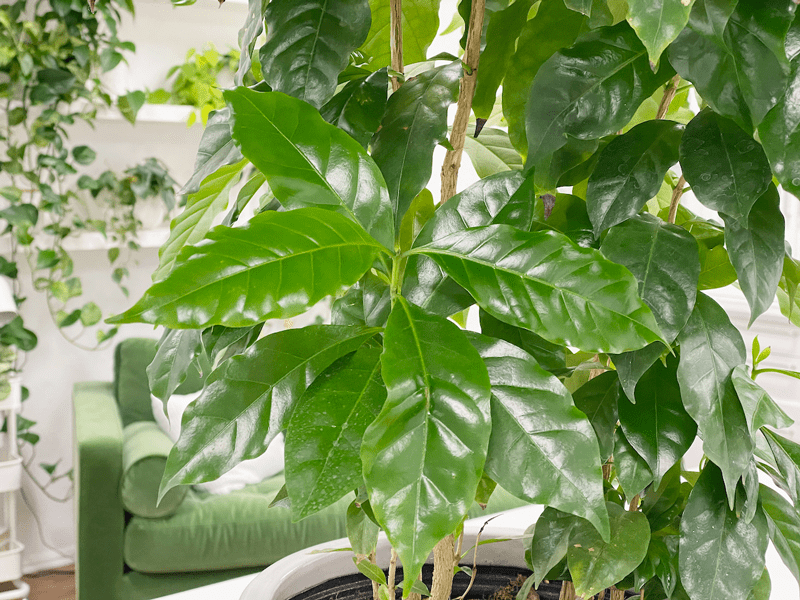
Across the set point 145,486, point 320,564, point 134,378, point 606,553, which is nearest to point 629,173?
point 606,553

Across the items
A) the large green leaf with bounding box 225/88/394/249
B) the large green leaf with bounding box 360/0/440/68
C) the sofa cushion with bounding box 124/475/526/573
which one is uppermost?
the large green leaf with bounding box 360/0/440/68

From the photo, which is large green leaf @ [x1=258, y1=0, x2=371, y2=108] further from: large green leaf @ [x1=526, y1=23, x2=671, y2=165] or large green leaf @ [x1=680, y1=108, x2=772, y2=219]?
large green leaf @ [x1=680, y1=108, x2=772, y2=219]

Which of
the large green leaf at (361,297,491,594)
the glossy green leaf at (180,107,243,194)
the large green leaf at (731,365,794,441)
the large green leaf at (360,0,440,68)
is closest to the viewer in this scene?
the large green leaf at (361,297,491,594)

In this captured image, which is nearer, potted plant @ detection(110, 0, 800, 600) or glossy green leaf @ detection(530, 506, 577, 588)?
potted plant @ detection(110, 0, 800, 600)

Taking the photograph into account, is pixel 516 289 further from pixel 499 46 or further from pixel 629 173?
pixel 499 46

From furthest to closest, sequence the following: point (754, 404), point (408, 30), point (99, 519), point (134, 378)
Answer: point (134, 378)
point (99, 519)
point (408, 30)
point (754, 404)

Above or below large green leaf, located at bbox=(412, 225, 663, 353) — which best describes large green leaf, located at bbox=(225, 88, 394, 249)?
above

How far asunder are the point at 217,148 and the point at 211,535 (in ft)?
6.94

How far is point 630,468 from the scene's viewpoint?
0.48 meters

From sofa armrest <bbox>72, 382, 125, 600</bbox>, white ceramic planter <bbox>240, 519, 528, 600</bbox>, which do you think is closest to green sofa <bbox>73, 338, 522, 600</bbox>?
sofa armrest <bbox>72, 382, 125, 600</bbox>

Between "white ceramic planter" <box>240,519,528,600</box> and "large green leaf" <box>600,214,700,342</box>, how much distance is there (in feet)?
1.34

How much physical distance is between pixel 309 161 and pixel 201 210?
0.74 feet

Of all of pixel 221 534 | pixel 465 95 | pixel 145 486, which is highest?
pixel 465 95

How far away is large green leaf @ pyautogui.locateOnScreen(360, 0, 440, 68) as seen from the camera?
65cm
